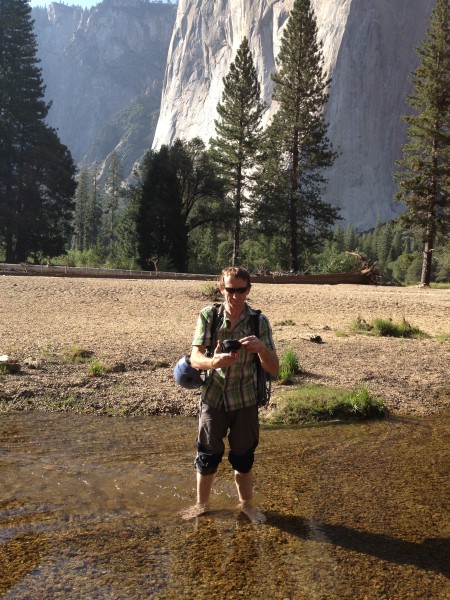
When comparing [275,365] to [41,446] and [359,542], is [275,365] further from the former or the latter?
[41,446]

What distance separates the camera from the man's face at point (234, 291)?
12.4ft

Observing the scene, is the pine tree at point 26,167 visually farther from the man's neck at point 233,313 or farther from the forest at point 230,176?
the man's neck at point 233,313

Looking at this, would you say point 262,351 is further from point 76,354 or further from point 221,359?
point 76,354

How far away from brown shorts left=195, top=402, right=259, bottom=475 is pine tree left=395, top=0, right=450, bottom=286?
26.4 meters

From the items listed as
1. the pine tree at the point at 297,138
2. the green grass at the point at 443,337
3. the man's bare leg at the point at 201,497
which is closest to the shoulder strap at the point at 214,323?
the man's bare leg at the point at 201,497

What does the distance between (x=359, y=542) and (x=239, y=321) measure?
1.78 meters

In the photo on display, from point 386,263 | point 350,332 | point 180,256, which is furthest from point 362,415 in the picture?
point 386,263

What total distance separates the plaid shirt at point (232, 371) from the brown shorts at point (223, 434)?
0.26 feet

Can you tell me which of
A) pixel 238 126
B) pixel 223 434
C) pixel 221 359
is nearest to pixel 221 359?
pixel 221 359

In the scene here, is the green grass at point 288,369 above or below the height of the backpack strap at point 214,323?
below

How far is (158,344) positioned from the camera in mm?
10086

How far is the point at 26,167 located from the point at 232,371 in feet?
123

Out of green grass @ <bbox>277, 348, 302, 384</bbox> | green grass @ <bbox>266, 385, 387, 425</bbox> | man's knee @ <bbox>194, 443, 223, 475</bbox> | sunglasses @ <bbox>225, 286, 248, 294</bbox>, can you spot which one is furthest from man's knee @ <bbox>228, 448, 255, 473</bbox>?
green grass @ <bbox>277, 348, 302, 384</bbox>

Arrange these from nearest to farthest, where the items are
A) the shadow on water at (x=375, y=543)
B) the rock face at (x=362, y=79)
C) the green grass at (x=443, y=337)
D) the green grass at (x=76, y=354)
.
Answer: the shadow on water at (x=375, y=543) → the green grass at (x=76, y=354) → the green grass at (x=443, y=337) → the rock face at (x=362, y=79)
